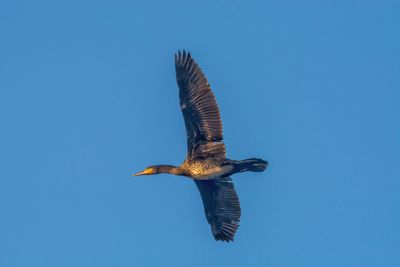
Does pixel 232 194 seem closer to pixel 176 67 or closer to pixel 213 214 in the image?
pixel 213 214

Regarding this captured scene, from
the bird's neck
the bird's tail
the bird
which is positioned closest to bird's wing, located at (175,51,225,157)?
the bird

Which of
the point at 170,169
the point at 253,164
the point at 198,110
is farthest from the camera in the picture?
the point at 170,169

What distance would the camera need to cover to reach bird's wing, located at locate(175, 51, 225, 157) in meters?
32.4

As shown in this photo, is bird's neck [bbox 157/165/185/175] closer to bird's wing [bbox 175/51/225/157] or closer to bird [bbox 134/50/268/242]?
bird [bbox 134/50/268/242]

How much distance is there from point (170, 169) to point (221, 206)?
2224 mm

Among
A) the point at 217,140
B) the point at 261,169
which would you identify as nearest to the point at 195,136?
the point at 217,140

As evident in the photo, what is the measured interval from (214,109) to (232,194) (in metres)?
3.32

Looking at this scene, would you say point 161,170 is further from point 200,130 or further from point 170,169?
point 200,130

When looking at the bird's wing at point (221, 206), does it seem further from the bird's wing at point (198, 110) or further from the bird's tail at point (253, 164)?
the bird's tail at point (253, 164)

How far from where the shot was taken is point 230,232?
34.3 meters

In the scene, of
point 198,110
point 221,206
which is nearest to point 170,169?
point 221,206

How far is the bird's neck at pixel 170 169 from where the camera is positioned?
1318 inches

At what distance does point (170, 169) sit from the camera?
33.8m

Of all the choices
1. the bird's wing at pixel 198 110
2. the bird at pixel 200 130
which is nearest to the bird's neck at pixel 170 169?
the bird at pixel 200 130
